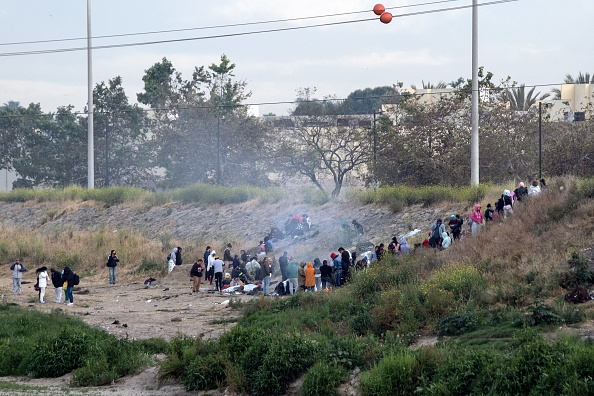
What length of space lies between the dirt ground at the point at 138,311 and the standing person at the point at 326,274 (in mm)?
2882

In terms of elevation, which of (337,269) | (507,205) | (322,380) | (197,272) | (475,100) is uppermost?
(475,100)

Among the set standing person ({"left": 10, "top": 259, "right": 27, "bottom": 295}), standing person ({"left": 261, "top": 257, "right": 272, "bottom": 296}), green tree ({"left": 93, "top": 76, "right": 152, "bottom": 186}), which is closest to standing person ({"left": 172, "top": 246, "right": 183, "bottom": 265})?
standing person ({"left": 10, "top": 259, "right": 27, "bottom": 295})

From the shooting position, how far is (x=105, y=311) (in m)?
25.0

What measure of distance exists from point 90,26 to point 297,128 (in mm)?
15107

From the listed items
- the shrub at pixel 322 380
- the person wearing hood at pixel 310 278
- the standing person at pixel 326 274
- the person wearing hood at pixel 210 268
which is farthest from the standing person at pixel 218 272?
the shrub at pixel 322 380

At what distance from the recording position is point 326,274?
24.0 meters

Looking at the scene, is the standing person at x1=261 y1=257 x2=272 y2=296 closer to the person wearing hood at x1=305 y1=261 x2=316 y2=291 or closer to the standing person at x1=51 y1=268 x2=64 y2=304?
the person wearing hood at x1=305 y1=261 x2=316 y2=291

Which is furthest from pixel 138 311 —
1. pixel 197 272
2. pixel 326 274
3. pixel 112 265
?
pixel 112 265

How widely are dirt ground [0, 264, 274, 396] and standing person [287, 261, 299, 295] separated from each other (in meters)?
1.70

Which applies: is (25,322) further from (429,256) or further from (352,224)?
(352,224)

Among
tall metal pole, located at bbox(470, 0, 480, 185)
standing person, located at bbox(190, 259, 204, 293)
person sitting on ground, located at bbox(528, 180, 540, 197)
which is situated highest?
tall metal pole, located at bbox(470, 0, 480, 185)

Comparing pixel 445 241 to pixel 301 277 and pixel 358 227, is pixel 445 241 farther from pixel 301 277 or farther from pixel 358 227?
pixel 358 227

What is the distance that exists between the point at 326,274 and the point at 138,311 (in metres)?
6.53

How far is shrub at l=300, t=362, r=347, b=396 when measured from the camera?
1382 cm
